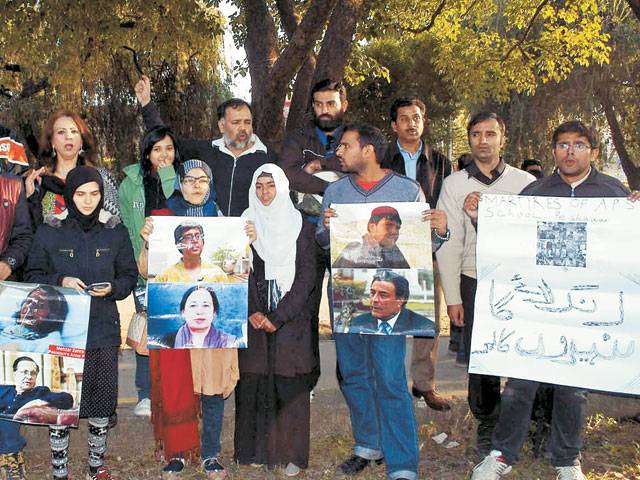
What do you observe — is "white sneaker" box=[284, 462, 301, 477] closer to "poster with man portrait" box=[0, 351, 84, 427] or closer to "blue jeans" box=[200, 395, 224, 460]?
"blue jeans" box=[200, 395, 224, 460]

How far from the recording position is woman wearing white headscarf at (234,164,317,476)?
4.17 metres

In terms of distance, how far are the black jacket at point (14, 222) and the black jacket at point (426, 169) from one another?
231 cm

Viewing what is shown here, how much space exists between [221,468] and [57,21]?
647cm

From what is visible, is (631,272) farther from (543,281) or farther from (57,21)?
(57,21)

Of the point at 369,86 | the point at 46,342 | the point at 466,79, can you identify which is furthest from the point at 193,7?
the point at 369,86

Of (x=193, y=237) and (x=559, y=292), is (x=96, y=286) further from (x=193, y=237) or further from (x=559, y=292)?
(x=559, y=292)

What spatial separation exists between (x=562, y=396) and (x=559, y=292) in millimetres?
609

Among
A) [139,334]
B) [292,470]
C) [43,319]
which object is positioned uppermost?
[43,319]

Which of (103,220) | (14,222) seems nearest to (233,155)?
(103,220)

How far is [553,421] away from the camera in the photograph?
414 centimetres

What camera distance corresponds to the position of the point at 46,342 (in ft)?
13.0

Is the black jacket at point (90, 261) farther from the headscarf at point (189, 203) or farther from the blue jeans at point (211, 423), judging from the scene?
the blue jeans at point (211, 423)

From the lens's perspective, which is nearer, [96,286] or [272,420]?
[96,286]

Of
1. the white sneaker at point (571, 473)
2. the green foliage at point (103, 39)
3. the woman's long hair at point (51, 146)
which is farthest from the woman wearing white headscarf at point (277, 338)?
the green foliage at point (103, 39)
